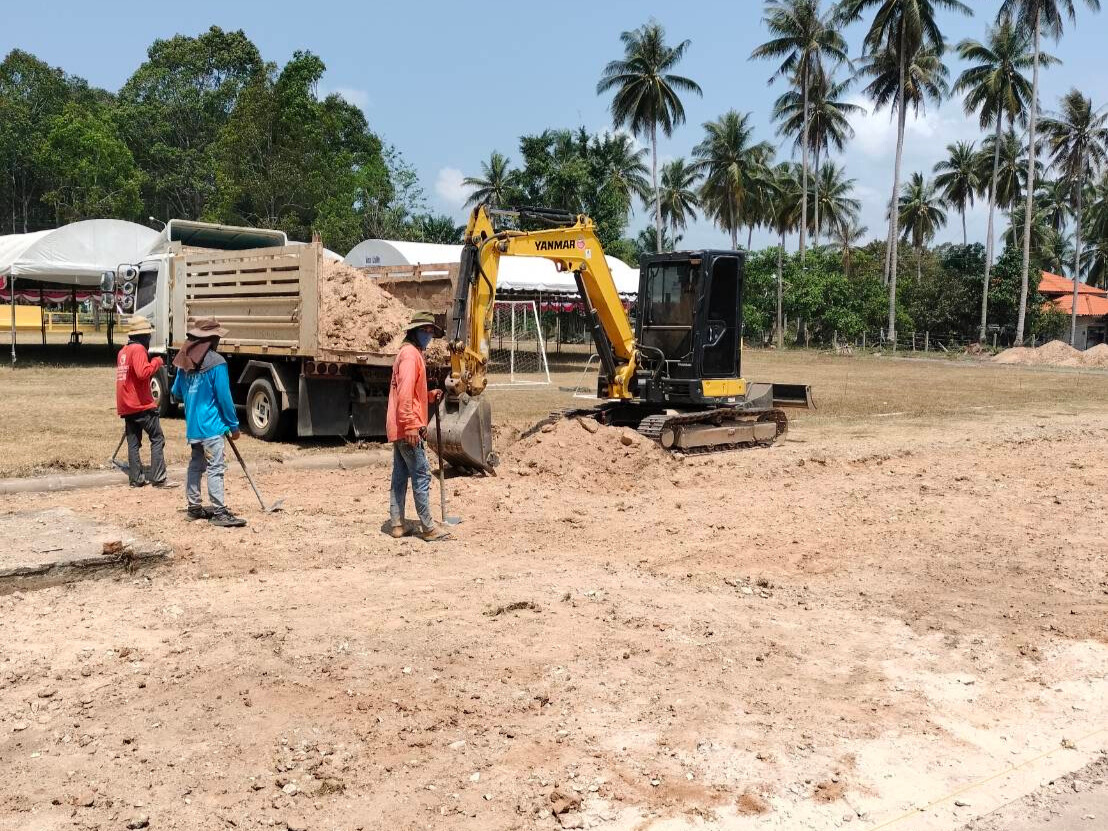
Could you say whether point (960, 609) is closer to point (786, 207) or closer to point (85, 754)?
point (85, 754)

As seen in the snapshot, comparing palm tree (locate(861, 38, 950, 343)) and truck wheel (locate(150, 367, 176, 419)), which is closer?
truck wheel (locate(150, 367, 176, 419))

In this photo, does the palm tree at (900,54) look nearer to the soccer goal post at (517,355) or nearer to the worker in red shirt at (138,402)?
the soccer goal post at (517,355)

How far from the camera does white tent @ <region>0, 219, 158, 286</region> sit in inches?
992

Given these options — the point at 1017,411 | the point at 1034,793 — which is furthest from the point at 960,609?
the point at 1017,411

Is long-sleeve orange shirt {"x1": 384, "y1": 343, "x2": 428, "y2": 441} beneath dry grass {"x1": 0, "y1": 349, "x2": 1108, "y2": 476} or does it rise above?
above

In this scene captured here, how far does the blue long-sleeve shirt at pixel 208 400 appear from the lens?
8.20 metres

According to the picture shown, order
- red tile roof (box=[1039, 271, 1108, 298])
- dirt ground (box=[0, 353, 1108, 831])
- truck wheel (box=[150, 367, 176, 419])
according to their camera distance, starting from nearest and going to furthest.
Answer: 1. dirt ground (box=[0, 353, 1108, 831])
2. truck wheel (box=[150, 367, 176, 419])
3. red tile roof (box=[1039, 271, 1108, 298])

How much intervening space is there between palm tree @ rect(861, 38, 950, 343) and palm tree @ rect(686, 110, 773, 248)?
8459 millimetres

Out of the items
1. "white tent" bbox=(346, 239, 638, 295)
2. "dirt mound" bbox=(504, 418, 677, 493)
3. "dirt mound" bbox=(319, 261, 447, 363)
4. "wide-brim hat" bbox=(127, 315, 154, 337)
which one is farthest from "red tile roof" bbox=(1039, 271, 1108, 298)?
"wide-brim hat" bbox=(127, 315, 154, 337)

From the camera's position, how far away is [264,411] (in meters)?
13.6

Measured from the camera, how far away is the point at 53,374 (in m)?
23.9

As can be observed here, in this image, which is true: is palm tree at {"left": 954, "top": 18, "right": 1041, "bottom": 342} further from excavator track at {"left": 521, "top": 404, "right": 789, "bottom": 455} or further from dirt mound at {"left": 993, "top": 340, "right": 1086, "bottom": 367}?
excavator track at {"left": 521, "top": 404, "right": 789, "bottom": 455}

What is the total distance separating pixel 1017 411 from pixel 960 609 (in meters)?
15.5

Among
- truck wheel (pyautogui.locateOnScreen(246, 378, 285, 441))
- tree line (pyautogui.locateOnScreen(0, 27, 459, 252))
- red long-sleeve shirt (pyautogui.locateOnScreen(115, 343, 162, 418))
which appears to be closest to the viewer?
red long-sleeve shirt (pyautogui.locateOnScreen(115, 343, 162, 418))
